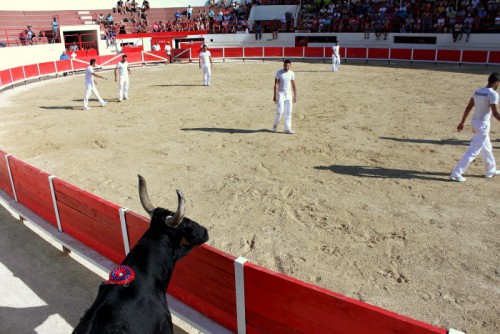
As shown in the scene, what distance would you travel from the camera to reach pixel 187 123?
39.6 feet

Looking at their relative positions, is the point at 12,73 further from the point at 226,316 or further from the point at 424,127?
A: the point at 226,316

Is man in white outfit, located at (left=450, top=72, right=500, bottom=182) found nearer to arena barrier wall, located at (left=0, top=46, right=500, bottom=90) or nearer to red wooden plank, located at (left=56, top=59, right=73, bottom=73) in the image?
arena barrier wall, located at (left=0, top=46, right=500, bottom=90)

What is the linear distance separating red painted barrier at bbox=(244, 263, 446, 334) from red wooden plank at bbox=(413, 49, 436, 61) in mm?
24439

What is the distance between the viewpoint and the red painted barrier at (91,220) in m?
4.82

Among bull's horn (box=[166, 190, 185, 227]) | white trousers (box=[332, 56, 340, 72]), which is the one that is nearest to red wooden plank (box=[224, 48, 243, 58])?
white trousers (box=[332, 56, 340, 72])

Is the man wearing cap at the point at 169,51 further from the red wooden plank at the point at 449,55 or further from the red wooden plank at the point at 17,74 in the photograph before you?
the red wooden plank at the point at 449,55

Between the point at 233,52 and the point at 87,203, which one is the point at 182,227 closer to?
the point at 87,203

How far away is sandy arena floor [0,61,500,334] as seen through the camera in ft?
16.2

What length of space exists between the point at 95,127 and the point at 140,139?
6.89ft

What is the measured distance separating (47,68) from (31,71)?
1.16 metres

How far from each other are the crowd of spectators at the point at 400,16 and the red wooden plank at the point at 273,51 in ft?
15.9

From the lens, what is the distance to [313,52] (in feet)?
90.8

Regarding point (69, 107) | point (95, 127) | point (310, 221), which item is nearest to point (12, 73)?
point (69, 107)

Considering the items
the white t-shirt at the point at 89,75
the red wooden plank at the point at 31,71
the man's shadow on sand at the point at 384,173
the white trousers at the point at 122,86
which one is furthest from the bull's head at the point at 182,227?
the red wooden plank at the point at 31,71
